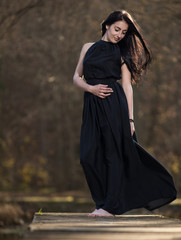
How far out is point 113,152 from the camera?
6637 millimetres

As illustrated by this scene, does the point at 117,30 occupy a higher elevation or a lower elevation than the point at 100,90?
higher

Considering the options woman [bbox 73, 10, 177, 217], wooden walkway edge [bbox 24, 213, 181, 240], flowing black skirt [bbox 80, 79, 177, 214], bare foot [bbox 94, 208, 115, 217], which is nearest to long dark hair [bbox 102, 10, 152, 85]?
woman [bbox 73, 10, 177, 217]

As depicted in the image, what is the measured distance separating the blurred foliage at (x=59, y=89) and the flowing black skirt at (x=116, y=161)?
5.50 meters

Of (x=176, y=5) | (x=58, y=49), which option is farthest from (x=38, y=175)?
(x=176, y=5)

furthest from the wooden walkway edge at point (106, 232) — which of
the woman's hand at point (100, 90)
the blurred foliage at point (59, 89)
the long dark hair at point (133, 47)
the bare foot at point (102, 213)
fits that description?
the blurred foliage at point (59, 89)

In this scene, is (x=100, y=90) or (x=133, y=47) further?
(x=133, y=47)

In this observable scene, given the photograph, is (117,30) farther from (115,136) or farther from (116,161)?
(116,161)

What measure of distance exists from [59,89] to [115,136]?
11.1 metres

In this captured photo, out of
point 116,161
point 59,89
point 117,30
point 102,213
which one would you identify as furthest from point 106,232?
point 59,89

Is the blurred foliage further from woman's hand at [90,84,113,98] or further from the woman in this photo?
woman's hand at [90,84,113,98]

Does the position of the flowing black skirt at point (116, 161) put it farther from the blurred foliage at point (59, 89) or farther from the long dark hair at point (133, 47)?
the blurred foliage at point (59, 89)

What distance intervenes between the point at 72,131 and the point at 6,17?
9.31m

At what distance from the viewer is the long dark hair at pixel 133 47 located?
6.77 meters

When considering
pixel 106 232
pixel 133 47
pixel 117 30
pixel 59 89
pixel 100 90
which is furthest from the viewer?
pixel 59 89
